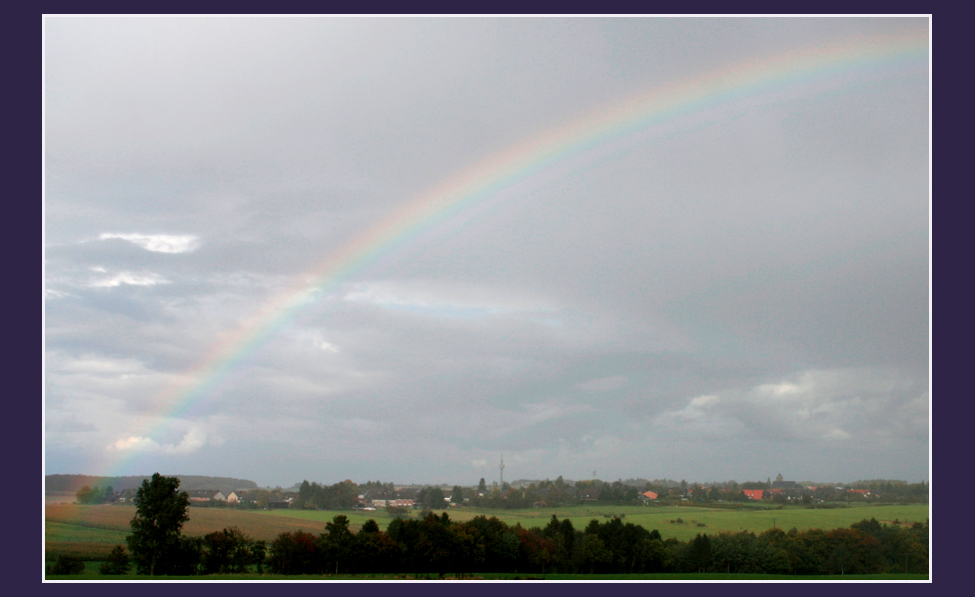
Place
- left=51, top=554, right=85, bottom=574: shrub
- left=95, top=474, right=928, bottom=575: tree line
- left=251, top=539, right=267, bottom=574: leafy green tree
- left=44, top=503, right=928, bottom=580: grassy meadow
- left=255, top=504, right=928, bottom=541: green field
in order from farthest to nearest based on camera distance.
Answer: left=255, top=504, right=928, bottom=541: green field < left=44, top=503, right=928, bottom=580: grassy meadow < left=251, top=539, right=267, bottom=574: leafy green tree < left=51, top=554, right=85, bottom=574: shrub < left=95, top=474, right=928, bottom=575: tree line

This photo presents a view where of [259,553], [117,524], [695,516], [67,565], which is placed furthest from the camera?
[695,516]

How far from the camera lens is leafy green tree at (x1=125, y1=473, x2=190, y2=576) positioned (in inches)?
1941

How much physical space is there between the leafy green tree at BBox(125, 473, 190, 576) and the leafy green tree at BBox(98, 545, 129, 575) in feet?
2.34

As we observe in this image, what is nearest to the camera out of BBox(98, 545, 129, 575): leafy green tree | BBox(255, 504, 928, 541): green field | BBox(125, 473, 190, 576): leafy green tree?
BBox(98, 545, 129, 575): leafy green tree

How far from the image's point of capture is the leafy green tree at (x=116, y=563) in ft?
161

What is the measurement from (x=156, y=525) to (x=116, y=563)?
139 inches

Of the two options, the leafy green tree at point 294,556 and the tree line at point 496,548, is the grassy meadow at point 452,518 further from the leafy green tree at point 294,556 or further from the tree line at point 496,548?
the leafy green tree at point 294,556

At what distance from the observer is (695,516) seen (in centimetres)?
7475

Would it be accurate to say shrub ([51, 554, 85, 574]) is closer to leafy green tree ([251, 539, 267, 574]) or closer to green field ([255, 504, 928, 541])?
leafy green tree ([251, 539, 267, 574])

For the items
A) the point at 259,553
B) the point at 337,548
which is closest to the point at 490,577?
the point at 337,548

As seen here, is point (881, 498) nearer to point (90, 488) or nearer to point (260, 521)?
point (260, 521)

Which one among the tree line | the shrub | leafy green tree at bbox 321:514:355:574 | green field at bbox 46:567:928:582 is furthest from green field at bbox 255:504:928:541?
the shrub

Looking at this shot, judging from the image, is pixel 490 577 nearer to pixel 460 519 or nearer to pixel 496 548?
pixel 496 548

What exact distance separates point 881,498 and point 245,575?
64697 millimetres
